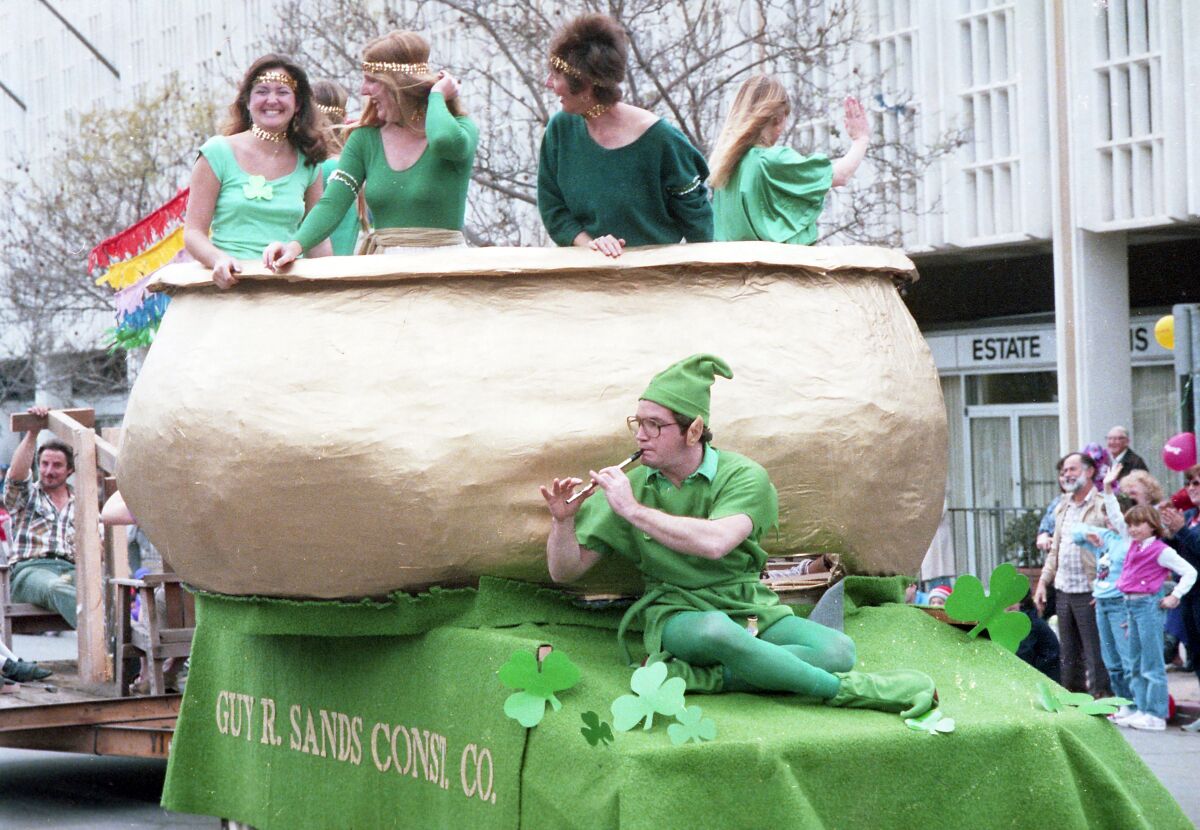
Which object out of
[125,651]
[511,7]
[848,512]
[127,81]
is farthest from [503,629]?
[127,81]

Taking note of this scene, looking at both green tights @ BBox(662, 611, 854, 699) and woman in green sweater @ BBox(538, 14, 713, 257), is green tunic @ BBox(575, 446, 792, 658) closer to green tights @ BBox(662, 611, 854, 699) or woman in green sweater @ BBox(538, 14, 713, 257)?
green tights @ BBox(662, 611, 854, 699)

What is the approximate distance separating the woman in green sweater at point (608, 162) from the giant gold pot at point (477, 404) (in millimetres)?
393

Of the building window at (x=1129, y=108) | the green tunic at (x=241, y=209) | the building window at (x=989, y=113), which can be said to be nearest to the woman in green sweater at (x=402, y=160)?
the green tunic at (x=241, y=209)

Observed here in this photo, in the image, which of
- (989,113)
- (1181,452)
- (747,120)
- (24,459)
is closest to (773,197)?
(747,120)

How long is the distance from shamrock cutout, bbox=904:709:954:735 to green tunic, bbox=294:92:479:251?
2.15 m

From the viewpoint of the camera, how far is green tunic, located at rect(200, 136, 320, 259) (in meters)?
6.05

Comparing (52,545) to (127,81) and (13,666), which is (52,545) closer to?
(13,666)

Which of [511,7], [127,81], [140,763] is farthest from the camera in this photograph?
[127,81]

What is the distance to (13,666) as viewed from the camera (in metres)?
8.79

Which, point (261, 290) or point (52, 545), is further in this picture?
point (52, 545)

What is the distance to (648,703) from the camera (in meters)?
4.26

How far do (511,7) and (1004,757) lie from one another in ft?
39.0

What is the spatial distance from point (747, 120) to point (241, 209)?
1650 mm

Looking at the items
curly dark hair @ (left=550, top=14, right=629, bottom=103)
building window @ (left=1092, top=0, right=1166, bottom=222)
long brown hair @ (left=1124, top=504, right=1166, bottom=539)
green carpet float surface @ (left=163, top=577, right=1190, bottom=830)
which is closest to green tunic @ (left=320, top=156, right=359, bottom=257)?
curly dark hair @ (left=550, top=14, right=629, bottom=103)
